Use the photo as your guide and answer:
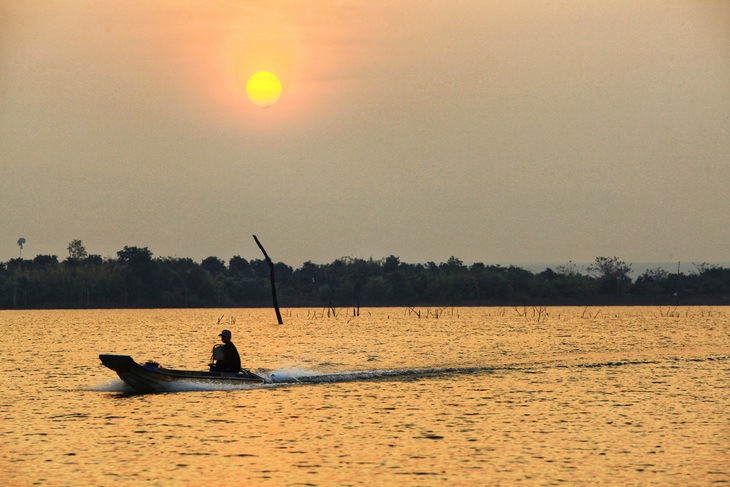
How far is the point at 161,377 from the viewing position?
45.0 meters

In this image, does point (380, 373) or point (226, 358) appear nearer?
point (226, 358)

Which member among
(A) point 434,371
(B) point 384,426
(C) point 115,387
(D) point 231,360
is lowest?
(B) point 384,426

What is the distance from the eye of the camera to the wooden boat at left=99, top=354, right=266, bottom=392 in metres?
44.3

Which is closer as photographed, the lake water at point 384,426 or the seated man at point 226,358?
the lake water at point 384,426

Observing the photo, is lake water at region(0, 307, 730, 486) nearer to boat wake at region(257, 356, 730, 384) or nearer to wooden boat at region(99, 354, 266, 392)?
boat wake at region(257, 356, 730, 384)

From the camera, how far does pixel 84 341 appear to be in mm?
111375

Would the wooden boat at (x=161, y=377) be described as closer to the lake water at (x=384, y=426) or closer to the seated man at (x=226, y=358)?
the seated man at (x=226, y=358)

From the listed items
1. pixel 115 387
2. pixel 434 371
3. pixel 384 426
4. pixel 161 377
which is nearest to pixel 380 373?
pixel 434 371

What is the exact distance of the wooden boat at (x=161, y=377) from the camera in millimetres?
44281

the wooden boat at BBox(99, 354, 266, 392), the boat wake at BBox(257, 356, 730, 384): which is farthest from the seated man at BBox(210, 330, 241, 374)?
the boat wake at BBox(257, 356, 730, 384)

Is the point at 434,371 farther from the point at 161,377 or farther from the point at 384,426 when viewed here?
the point at 384,426

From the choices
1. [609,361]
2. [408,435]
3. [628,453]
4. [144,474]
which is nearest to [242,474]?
[144,474]

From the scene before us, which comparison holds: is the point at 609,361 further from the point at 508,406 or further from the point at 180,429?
the point at 180,429

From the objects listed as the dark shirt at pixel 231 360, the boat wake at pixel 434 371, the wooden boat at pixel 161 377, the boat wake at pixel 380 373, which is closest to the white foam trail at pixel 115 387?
the boat wake at pixel 380 373
